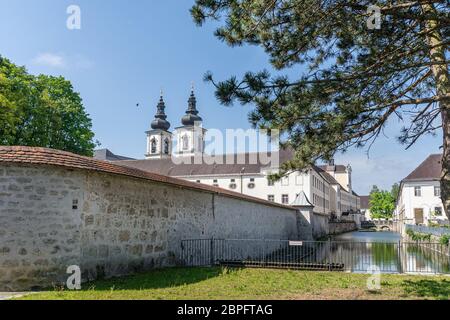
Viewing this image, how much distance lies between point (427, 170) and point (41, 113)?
43.2m

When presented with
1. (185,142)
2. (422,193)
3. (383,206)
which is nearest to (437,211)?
(422,193)

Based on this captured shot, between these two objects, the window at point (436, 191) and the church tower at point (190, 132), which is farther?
the church tower at point (190, 132)

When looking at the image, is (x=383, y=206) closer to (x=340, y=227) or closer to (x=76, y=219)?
(x=340, y=227)

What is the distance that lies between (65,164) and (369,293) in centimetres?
722

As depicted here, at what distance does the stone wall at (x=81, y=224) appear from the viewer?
27.9 ft

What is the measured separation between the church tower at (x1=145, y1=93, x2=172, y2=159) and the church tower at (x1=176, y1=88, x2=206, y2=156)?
92.9 inches

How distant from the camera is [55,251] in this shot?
8.78 m

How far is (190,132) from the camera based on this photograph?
7625 centimetres

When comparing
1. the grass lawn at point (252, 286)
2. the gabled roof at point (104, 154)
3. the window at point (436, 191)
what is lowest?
the grass lawn at point (252, 286)

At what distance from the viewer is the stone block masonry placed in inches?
335

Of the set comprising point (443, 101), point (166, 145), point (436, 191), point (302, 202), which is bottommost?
point (302, 202)

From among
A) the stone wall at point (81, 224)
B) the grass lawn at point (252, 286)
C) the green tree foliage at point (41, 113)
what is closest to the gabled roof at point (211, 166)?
the green tree foliage at point (41, 113)

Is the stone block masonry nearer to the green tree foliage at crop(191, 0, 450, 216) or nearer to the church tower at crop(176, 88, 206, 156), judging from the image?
the green tree foliage at crop(191, 0, 450, 216)

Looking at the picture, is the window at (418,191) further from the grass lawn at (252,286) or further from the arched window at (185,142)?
the arched window at (185,142)
